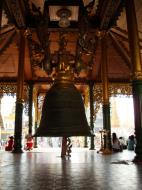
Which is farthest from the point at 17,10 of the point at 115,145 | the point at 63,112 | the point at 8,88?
the point at 8,88

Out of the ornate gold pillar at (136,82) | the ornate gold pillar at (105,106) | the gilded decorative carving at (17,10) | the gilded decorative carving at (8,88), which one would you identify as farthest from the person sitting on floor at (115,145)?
the gilded decorative carving at (8,88)

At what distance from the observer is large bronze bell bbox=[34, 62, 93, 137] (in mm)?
5105

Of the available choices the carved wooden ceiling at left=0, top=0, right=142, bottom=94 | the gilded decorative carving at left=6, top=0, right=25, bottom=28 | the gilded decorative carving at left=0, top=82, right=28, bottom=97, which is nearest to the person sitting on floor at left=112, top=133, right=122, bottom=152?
the carved wooden ceiling at left=0, top=0, right=142, bottom=94

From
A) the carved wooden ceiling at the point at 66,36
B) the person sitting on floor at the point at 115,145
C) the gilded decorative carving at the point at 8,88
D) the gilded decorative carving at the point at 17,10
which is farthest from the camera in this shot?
the gilded decorative carving at the point at 8,88

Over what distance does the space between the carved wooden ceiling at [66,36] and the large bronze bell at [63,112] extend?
39 centimetres

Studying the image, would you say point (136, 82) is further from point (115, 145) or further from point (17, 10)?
point (115, 145)

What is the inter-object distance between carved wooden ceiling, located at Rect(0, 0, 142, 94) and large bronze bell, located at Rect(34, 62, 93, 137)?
1.27 ft

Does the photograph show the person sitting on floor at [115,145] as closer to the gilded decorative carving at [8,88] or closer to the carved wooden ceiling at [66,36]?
the carved wooden ceiling at [66,36]

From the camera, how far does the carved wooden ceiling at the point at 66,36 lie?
19.2 feet

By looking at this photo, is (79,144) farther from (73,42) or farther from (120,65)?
(73,42)

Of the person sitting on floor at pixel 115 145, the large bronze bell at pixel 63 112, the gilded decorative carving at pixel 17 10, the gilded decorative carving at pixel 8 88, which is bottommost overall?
the person sitting on floor at pixel 115 145

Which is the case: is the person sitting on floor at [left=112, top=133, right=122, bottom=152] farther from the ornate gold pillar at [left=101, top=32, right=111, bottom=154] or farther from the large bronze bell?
the large bronze bell

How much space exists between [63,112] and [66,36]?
6.71 feet

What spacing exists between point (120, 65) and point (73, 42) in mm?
3859
